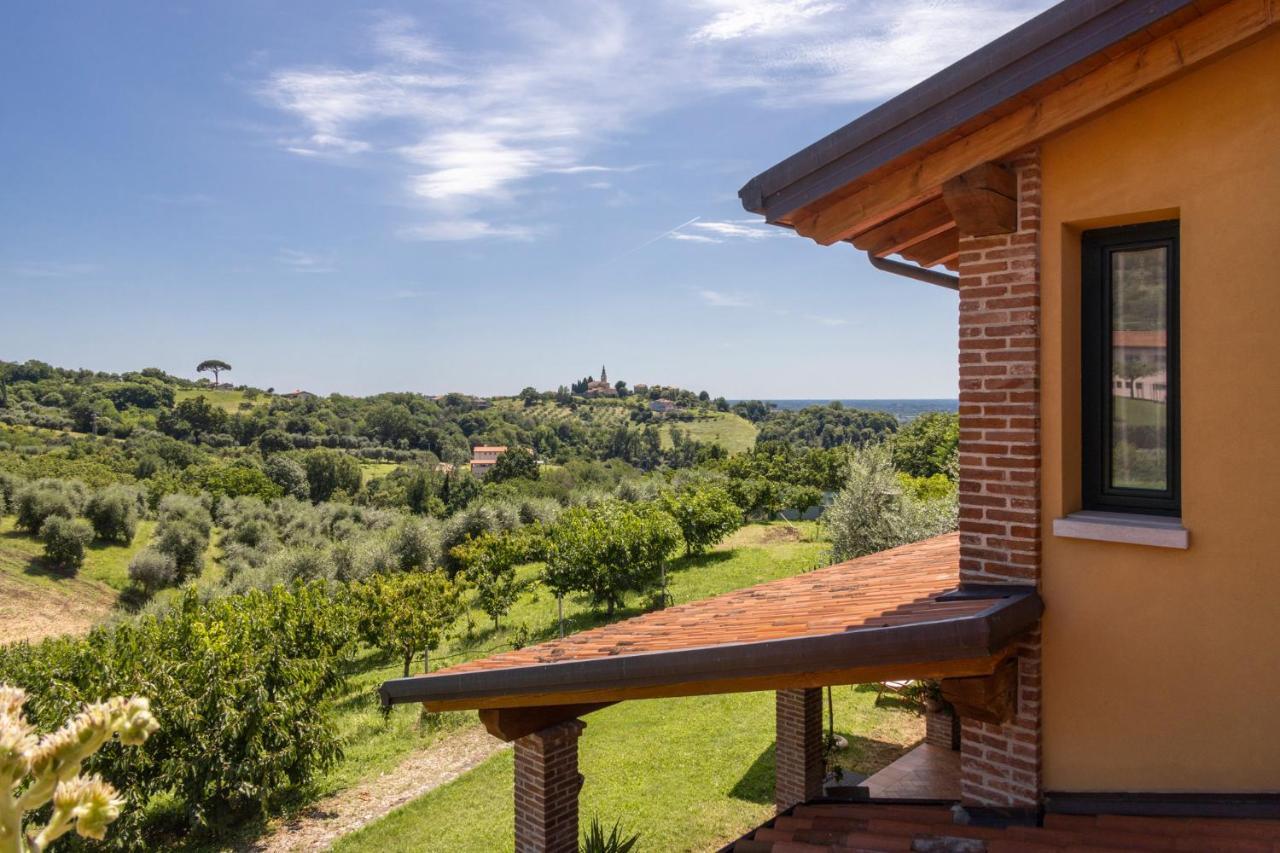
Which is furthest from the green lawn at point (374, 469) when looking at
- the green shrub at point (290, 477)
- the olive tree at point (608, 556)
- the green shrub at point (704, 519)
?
the olive tree at point (608, 556)

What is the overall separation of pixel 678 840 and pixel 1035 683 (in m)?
7.36

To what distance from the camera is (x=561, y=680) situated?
4.02 m

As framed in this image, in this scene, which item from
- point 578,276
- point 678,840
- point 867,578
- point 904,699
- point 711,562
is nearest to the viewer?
point 867,578

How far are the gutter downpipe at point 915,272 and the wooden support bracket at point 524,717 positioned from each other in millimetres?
3399

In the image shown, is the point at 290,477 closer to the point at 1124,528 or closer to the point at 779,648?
the point at 779,648

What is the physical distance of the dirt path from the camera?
458 inches

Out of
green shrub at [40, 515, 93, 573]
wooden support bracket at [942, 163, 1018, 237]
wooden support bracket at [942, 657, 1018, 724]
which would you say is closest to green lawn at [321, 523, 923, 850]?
wooden support bracket at [942, 657, 1018, 724]

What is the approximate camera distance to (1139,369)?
3.33 m

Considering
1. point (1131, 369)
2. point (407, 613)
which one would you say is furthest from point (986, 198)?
point (407, 613)

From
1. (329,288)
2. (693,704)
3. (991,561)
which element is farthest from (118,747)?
(329,288)

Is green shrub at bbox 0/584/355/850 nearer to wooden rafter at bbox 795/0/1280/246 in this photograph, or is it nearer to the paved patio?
the paved patio

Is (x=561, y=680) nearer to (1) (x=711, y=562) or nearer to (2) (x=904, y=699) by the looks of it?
(2) (x=904, y=699)

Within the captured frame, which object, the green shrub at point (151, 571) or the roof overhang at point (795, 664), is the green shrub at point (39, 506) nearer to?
the green shrub at point (151, 571)

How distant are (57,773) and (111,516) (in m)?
43.9
